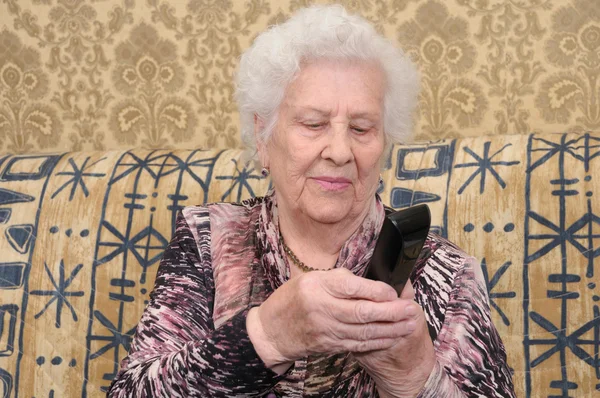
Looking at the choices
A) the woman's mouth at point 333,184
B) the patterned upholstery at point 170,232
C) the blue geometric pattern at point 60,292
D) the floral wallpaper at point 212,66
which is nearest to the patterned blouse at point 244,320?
the woman's mouth at point 333,184

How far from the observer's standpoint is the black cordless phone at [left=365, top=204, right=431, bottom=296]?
1044 mm

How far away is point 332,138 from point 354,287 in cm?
42

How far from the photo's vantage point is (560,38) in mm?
2367

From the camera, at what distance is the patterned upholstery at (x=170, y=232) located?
1874 mm

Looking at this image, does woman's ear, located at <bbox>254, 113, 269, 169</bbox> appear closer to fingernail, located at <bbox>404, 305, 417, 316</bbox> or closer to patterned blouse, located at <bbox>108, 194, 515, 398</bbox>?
patterned blouse, located at <bbox>108, 194, 515, 398</bbox>

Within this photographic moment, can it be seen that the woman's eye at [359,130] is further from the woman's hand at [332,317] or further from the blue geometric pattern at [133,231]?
the blue geometric pattern at [133,231]

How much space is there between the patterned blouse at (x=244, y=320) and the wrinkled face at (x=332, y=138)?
9 cm

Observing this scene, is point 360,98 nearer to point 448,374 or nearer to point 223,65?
point 448,374

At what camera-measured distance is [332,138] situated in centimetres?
143

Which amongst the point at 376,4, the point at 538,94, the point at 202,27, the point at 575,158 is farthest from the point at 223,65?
the point at 575,158

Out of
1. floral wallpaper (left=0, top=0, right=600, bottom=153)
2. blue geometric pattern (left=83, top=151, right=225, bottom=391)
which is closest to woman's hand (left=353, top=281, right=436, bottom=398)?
blue geometric pattern (left=83, top=151, right=225, bottom=391)

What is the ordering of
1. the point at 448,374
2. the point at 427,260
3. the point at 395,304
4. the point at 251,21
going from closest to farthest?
the point at 395,304 < the point at 448,374 < the point at 427,260 < the point at 251,21

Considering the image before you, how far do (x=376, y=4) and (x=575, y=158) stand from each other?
0.83 m

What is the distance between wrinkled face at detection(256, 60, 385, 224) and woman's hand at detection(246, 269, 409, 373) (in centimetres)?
33
